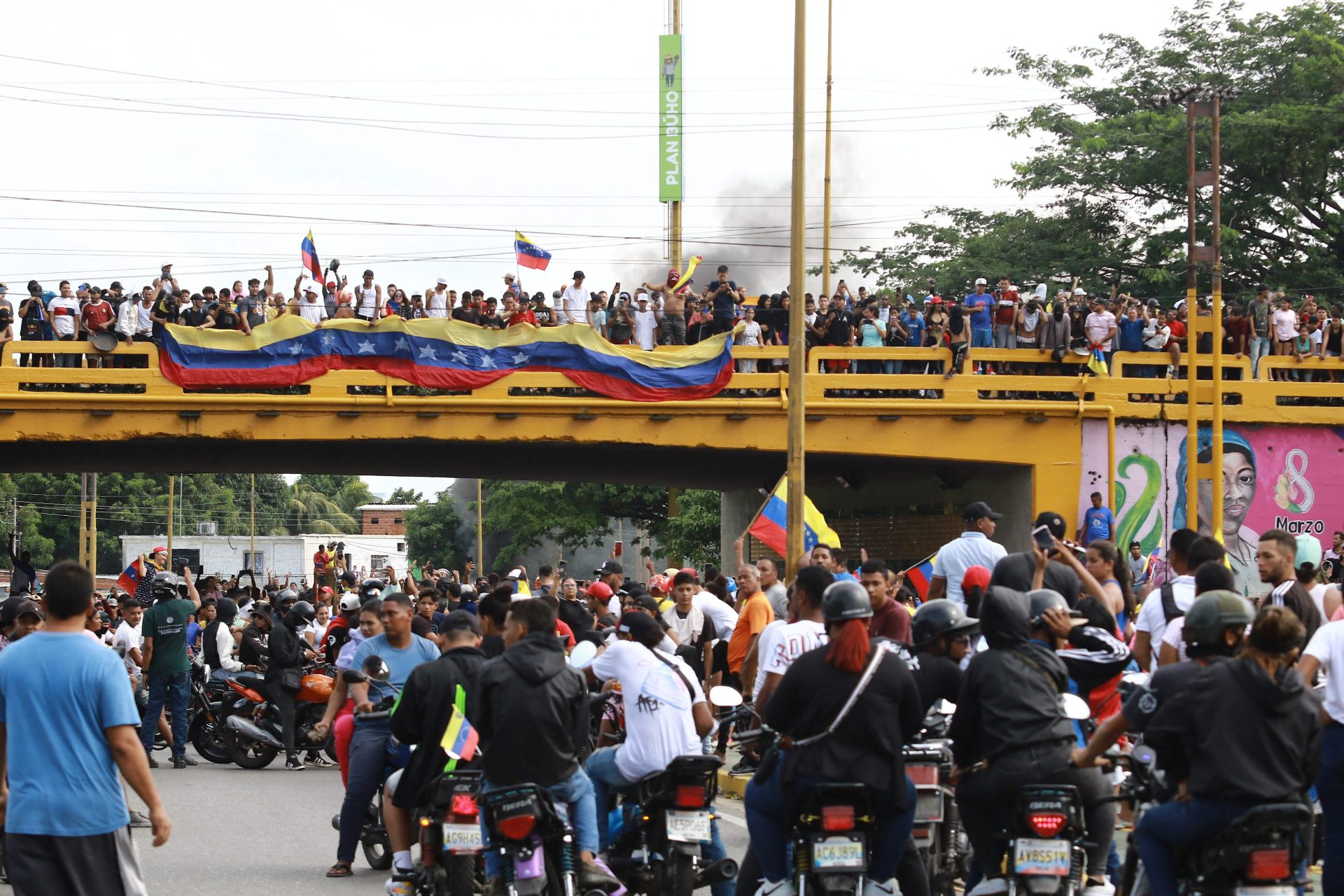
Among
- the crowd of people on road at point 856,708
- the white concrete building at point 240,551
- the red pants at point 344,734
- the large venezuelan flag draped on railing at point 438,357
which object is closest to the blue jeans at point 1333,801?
the crowd of people on road at point 856,708

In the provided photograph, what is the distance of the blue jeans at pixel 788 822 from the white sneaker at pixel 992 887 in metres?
0.33

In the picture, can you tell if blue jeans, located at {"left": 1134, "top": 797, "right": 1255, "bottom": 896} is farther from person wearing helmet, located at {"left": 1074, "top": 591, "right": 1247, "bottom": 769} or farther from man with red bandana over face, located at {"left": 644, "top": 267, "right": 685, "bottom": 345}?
man with red bandana over face, located at {"left": 644, "top": 267, "right": 685, "bottom": 345}

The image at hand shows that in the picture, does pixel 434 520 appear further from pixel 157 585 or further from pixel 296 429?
pixel 157 585

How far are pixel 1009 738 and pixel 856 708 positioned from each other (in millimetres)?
625

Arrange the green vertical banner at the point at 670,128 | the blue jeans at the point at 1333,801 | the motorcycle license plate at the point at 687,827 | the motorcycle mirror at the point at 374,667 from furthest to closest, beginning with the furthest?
the green vertical banner at the point at 670,128 < the motorcycle mirror at the point at 374,667 < the motorcycle license plate at the point at 687,827 < the blue jeans at the point at 1333,801

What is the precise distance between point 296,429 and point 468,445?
10.5 feet

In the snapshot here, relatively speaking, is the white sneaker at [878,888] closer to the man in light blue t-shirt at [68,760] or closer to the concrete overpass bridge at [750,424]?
the man in light blue t-shirt at [68,760]

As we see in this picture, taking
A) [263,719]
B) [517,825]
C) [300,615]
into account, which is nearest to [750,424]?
[300,615]

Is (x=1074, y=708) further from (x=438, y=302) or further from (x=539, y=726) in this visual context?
(x=438, y=302)

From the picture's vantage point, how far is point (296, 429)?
2505 centimetres

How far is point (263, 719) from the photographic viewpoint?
16641mm

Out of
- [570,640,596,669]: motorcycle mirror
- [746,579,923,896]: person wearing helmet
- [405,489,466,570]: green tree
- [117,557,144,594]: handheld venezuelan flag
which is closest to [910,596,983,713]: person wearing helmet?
[746,579,923,896]: person wearing helmet

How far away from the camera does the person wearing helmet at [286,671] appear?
16266 mm

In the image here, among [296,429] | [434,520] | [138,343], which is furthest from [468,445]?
[434,520]
